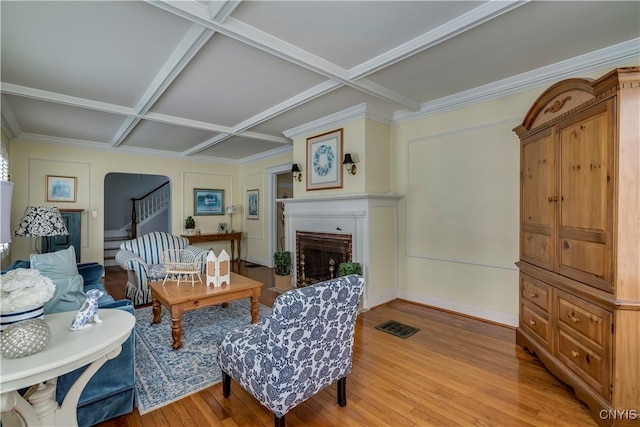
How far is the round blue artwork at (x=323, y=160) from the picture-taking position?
426 cm

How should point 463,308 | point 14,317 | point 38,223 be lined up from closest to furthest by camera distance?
point 14,317 → point 38,223 → point 463,308

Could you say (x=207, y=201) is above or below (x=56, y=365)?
above

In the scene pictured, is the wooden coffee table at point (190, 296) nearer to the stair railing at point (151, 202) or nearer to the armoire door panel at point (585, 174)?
the armoire door panel at point (585, 174)

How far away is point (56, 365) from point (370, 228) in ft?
10.4

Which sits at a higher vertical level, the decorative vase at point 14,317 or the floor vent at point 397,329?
the decorative vase at point 14,317

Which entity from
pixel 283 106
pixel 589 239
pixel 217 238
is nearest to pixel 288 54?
pixel 283 106

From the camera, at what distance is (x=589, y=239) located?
1894 millimetres

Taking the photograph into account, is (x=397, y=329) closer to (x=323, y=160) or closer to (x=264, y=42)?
(x=323, y=160)

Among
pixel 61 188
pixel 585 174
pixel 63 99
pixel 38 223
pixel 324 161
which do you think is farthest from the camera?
pixel 61 188

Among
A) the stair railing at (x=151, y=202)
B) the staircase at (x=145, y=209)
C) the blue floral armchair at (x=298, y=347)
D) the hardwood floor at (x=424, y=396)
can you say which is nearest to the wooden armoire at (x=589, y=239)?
the hardwood floor at (x=424, y=396)

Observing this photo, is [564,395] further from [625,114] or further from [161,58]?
[161,58]

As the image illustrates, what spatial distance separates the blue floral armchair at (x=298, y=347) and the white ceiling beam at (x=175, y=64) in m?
1.98

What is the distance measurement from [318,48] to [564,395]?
3.13 metres

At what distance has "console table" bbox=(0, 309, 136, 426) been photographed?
1.09 m
